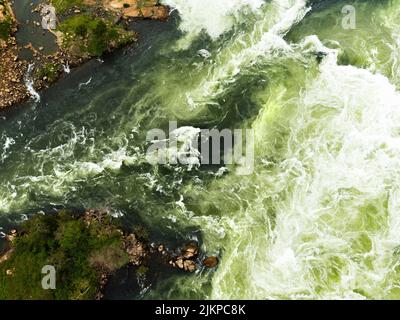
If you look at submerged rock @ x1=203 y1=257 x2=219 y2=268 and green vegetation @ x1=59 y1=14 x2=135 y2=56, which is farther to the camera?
green vegetation @ x1=59 y1=14 x2=135 y2=56

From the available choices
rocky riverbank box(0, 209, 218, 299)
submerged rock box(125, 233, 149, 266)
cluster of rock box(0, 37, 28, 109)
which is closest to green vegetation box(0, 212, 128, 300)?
rocky riverbank box(0, 209, 218, 299)

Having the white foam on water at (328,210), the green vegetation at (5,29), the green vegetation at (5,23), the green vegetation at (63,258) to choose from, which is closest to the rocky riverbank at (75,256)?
the green vegetation at (63,258)

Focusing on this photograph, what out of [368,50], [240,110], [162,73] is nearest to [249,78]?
[240,110]

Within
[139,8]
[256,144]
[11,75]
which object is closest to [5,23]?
[11,75]

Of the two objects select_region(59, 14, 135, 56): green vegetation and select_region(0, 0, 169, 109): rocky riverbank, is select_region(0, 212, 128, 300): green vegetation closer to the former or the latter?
select_region(0, 0, 169, 109): rocky riverbank

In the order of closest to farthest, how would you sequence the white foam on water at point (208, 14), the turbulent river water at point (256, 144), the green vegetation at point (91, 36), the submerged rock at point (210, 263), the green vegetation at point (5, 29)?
1. the turbulent river water at point (256, 144)
2. the submerged rock at point (210, 263)
3. the green vegetation at point (91, 36)
4. the green vegetation at point (5, 29)
5. the white foam on water at point (208, 14)

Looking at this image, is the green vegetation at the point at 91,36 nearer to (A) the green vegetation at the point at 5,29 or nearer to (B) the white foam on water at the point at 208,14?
(A) the green vegetation at the point at 5,29
